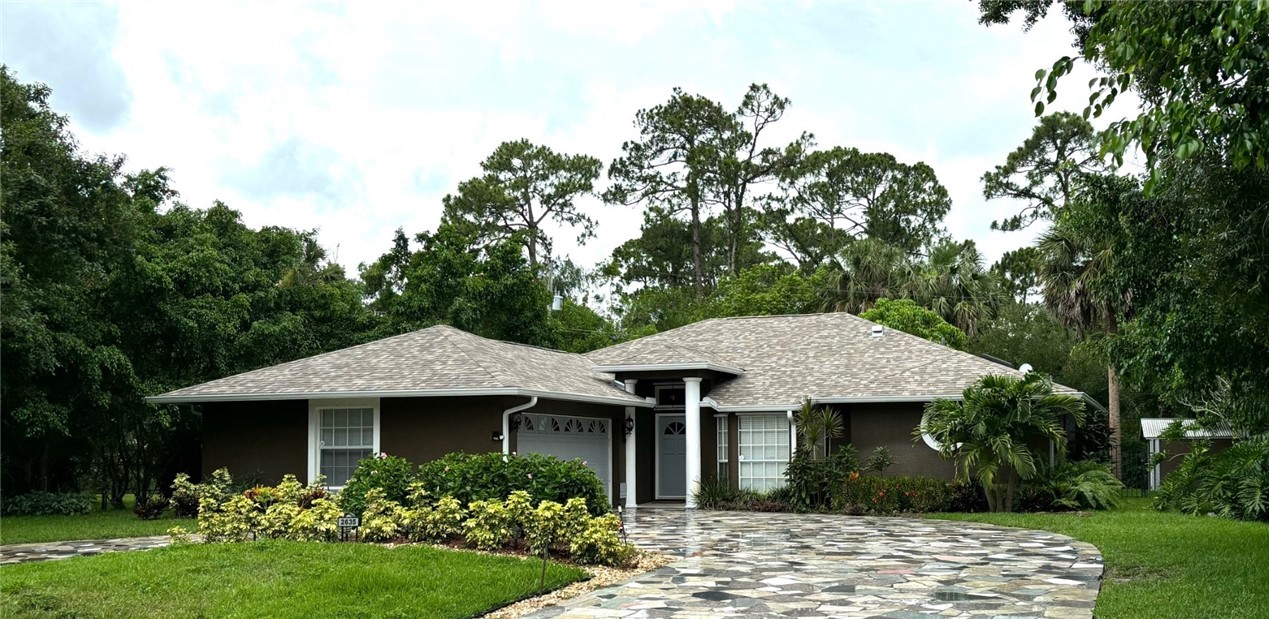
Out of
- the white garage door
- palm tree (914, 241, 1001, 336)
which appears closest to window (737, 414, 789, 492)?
the white garage door

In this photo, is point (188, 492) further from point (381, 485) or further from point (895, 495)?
point (895, 495)

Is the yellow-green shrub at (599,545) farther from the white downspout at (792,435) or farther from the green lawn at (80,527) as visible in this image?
the white downspout at (792,435)

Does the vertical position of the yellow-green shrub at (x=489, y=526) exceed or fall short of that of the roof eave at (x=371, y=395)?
it falls short

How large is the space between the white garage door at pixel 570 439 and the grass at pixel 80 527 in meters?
5.71

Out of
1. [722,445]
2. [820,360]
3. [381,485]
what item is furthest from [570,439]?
[381,485]

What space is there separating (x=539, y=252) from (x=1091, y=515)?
2757 cm

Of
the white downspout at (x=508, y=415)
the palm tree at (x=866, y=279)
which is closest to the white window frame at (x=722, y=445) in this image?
the white downspout at (x=508, y=415)

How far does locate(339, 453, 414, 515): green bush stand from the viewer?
13.7 m

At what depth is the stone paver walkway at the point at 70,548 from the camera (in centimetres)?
1318

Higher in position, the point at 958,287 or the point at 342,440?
the point at 958,287

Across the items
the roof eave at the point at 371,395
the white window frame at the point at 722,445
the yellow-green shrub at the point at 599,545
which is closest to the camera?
the yellow-green shrub at the point at 599,545

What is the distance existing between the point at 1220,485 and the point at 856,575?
9094 millimetres

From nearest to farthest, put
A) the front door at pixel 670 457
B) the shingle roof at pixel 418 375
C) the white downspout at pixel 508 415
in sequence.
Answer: the white downspout at pixel 508 415, the shingle roof at pixel 418 375, the front door at pixel 670 457

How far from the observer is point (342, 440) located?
1944cm
